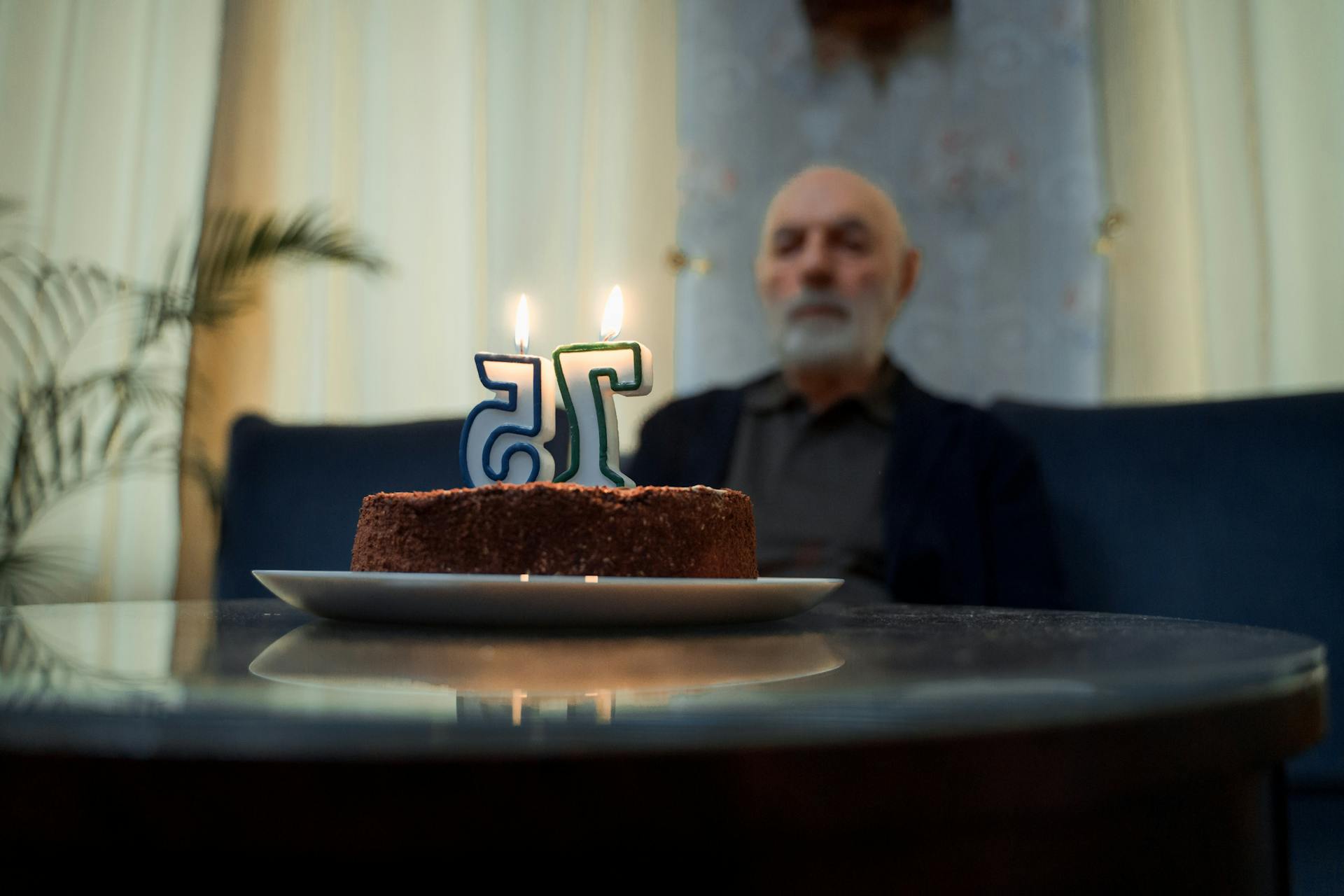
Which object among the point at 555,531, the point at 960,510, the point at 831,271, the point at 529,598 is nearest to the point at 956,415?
the point at 960,510

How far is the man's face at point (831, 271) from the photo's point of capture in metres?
2.16

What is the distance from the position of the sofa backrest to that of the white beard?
59 centimetres

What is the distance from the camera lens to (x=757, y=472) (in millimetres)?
2037

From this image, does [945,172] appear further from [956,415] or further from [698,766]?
[698,766]

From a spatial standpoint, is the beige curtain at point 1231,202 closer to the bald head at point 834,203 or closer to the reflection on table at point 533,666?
the bald head at point 834,203

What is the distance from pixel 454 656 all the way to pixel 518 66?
2.46 metres

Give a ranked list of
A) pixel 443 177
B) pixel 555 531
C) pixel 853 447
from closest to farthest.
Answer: pixel 555 531 → pixel 853 447 → pixel 443 177

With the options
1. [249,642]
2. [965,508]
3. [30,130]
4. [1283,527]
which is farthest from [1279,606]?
[30,130]

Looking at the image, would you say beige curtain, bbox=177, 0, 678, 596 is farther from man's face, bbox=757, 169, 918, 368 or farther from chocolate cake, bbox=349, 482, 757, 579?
chocolate cake, bbox=349, 482, 757, 579

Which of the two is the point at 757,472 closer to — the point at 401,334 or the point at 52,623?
the point at 401,334

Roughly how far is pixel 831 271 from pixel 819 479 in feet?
1.60

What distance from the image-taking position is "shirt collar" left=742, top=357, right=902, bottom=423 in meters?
2.02

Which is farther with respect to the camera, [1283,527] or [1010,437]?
[1010,437]

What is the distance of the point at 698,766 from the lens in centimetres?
28
